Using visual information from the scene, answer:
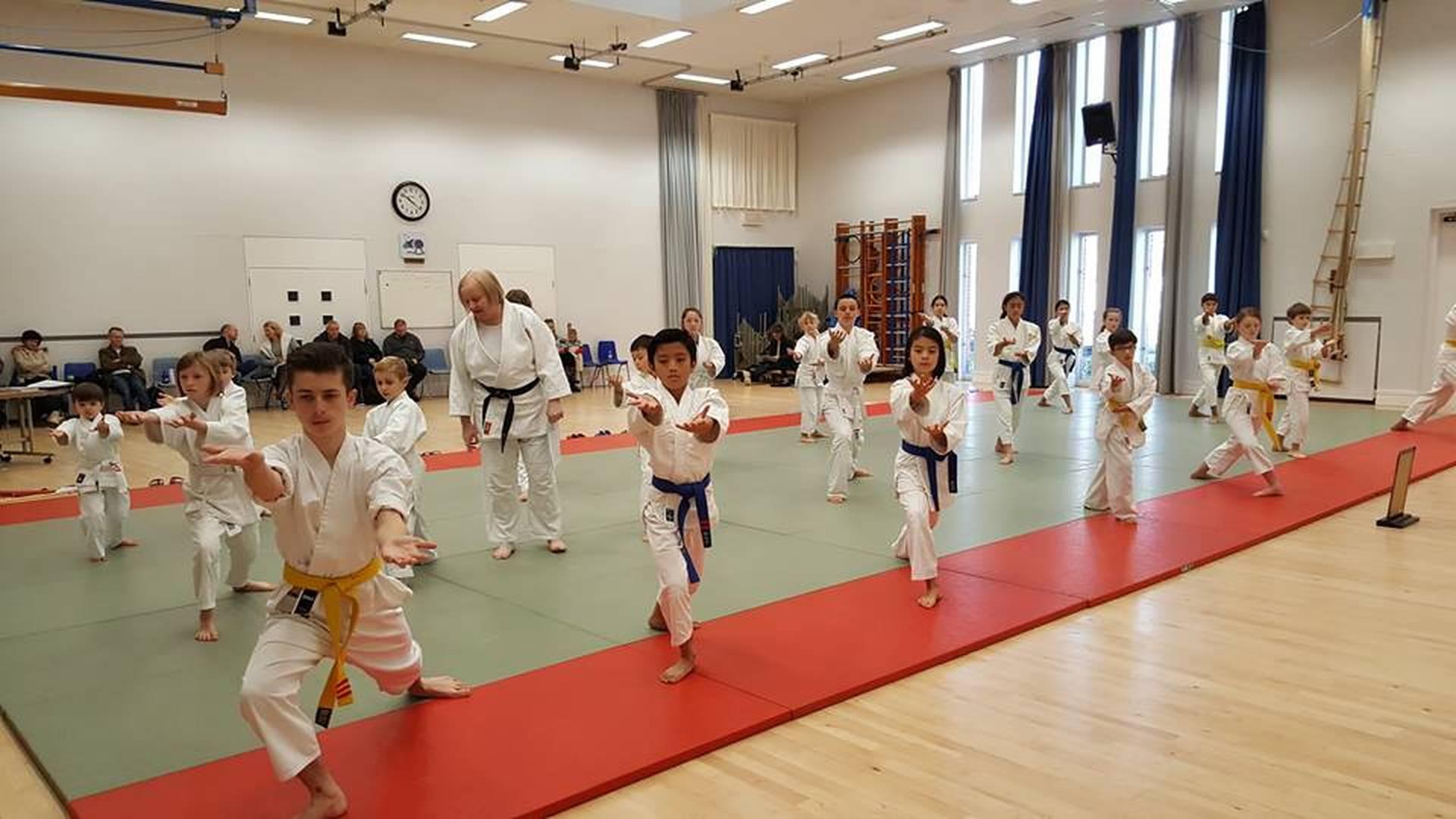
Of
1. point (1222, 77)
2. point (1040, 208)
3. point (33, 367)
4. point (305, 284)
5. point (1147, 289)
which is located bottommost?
point (33, 367)

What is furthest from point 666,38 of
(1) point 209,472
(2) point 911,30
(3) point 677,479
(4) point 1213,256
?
(3) point 677,479

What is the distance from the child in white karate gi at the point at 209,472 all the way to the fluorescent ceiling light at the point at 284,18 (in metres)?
8.91

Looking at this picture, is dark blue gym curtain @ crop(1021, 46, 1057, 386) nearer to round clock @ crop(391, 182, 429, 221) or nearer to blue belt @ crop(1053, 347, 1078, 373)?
blue belt @ crop(1053, 347, 1078, 373)

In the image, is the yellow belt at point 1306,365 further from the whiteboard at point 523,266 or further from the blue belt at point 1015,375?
the whiteboard at point 523,266

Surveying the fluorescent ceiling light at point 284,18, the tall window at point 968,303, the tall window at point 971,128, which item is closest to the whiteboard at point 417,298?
the fluorescent ceiling light at point 284,18

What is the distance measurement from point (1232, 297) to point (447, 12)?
33.4ft

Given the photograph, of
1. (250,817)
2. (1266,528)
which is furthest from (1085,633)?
(250,817)

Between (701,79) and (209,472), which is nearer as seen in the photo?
(209,472)

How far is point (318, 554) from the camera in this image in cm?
250

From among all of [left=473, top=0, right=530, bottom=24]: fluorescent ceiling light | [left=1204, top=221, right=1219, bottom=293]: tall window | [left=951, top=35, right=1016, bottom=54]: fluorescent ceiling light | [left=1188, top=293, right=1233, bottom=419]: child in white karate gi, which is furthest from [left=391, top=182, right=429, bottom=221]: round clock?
[left=1204, top=221, right=1219, bottom=293]: tall window

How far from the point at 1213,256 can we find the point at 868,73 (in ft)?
19.9

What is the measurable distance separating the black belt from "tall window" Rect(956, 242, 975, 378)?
11734 mm

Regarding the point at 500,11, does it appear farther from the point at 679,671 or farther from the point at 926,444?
the point at 679,671

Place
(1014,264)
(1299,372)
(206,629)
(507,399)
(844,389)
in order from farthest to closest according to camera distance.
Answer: (1014,264) → (1299,372) → (844,389) → (507,399) → (206,629)
